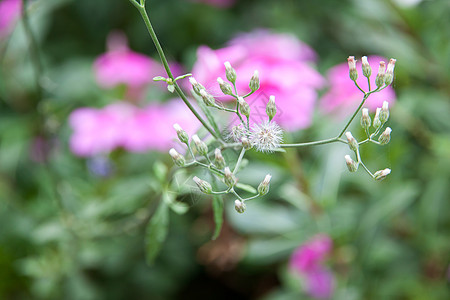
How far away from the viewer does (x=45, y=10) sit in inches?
40.1

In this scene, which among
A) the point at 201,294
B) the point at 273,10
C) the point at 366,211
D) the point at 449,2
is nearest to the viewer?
the point at 366,211

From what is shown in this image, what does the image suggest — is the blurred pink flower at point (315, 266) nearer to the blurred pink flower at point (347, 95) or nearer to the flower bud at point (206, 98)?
the blurred pink flower at point (347, 95)

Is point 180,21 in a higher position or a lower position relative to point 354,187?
higher

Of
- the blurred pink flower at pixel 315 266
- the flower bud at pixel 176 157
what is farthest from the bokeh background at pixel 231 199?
the flower bud at pixel 176 157

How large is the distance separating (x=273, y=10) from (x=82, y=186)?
0.52 m

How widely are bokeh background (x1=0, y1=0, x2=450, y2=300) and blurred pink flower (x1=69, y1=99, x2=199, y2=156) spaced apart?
0.02 meters

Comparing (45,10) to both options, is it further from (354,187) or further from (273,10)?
(354,187)

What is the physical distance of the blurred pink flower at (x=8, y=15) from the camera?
3.32ft

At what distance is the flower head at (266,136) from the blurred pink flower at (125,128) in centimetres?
38

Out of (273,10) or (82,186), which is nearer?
(82,186)

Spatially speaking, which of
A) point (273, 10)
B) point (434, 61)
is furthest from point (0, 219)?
point (434, 61)

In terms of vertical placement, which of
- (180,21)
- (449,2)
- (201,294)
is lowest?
(201,294)

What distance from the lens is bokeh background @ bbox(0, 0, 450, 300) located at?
0.75 meters

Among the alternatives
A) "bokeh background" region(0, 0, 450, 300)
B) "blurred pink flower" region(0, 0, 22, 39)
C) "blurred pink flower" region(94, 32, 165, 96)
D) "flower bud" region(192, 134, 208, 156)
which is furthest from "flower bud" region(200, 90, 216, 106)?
"blurred pink flower" region(0, 0, 22, 39)
